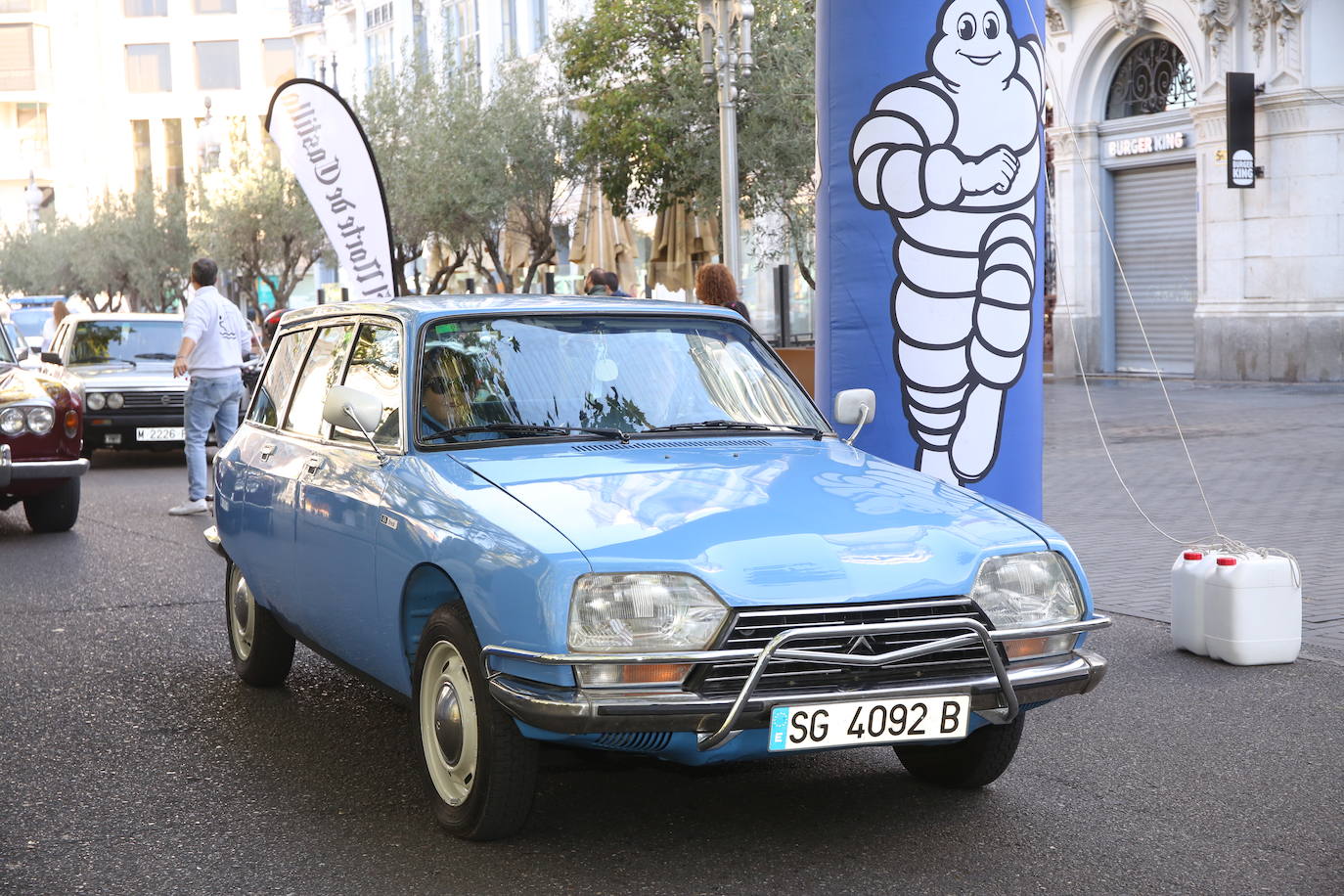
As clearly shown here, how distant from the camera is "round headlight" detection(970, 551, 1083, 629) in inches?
174

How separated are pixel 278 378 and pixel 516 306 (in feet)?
4.97

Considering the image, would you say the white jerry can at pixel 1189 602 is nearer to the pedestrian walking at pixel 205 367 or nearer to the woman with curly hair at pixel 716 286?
the woman with curly hair at pixel 716 286

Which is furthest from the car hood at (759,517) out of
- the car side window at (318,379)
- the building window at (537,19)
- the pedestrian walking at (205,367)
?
the building window at (537,19)

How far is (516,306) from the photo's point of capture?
217 inches

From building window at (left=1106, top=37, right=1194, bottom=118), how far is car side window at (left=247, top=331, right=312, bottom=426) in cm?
2126

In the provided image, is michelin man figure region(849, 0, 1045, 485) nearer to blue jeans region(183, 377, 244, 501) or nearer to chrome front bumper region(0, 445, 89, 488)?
chrome front bumper region(0, 445, 89, 488)

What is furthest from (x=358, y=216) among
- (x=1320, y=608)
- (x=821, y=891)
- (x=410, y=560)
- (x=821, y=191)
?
(x=821, y=891)

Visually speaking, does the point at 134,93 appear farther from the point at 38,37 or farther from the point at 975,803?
the point at 975,803

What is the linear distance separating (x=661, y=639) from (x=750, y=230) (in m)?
31.5

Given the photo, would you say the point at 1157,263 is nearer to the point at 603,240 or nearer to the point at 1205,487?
the point at 603,240

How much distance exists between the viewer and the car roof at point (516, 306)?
17.9 ft

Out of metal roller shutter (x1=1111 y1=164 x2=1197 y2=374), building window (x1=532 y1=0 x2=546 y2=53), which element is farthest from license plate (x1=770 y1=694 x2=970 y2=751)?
building window (x1=532 y1=0 x2=546 y2=53)

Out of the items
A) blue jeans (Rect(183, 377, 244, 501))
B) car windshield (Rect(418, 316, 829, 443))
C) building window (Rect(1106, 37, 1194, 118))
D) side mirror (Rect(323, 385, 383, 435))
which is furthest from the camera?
building window (Rect(1106, 37, 1194, 118))

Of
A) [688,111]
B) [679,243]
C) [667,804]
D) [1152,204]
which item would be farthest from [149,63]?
[667,804]
